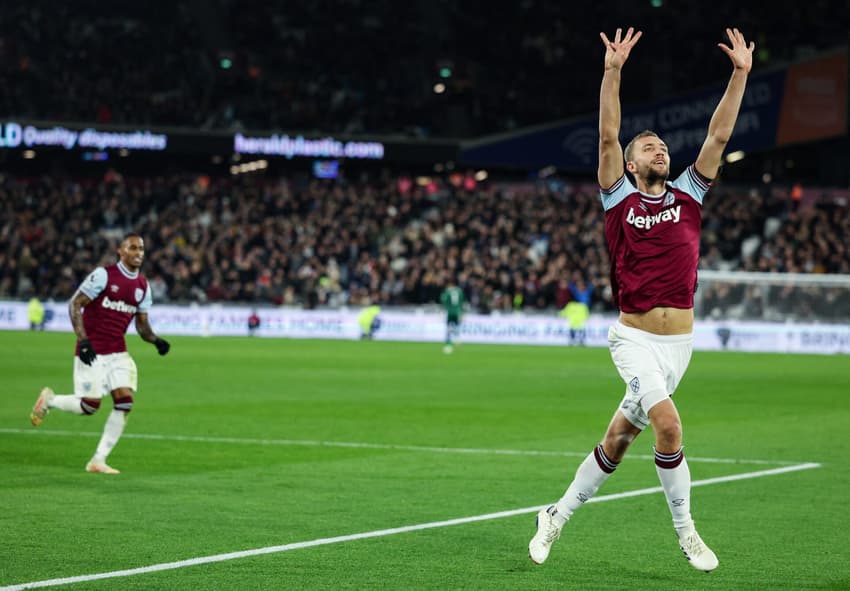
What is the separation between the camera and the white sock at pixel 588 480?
8094 mm

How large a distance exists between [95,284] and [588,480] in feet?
20.9

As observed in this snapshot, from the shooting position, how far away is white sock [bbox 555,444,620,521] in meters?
8.09

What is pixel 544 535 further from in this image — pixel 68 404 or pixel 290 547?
pixel 68 404

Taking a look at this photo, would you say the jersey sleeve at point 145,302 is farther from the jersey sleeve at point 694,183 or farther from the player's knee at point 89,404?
the jersey sleeve at point 694,183

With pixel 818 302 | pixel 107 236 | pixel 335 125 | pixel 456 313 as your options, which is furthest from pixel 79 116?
pixel 818 302

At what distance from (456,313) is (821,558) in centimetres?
2898

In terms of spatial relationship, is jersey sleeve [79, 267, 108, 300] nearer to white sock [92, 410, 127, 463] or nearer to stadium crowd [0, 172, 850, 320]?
white sock [92, 410, 127, 463]

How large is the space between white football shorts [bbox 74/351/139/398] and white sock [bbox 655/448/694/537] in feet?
21.0

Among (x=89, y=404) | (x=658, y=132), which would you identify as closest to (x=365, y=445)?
(x=89, y=404)

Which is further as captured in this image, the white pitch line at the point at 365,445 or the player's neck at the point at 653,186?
the white pitch line at the point at 365,445

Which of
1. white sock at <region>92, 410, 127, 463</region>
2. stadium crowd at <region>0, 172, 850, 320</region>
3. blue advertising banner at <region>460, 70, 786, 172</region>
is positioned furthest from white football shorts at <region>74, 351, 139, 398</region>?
blue advertising banner at <region>460, 70, 786, 172</region>

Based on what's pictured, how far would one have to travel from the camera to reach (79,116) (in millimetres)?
49656

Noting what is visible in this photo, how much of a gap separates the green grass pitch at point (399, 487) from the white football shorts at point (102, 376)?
75 cm

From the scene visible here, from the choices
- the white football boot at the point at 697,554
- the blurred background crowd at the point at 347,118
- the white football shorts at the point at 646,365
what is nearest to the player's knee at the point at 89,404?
the white football shorts at the point at 646,365
